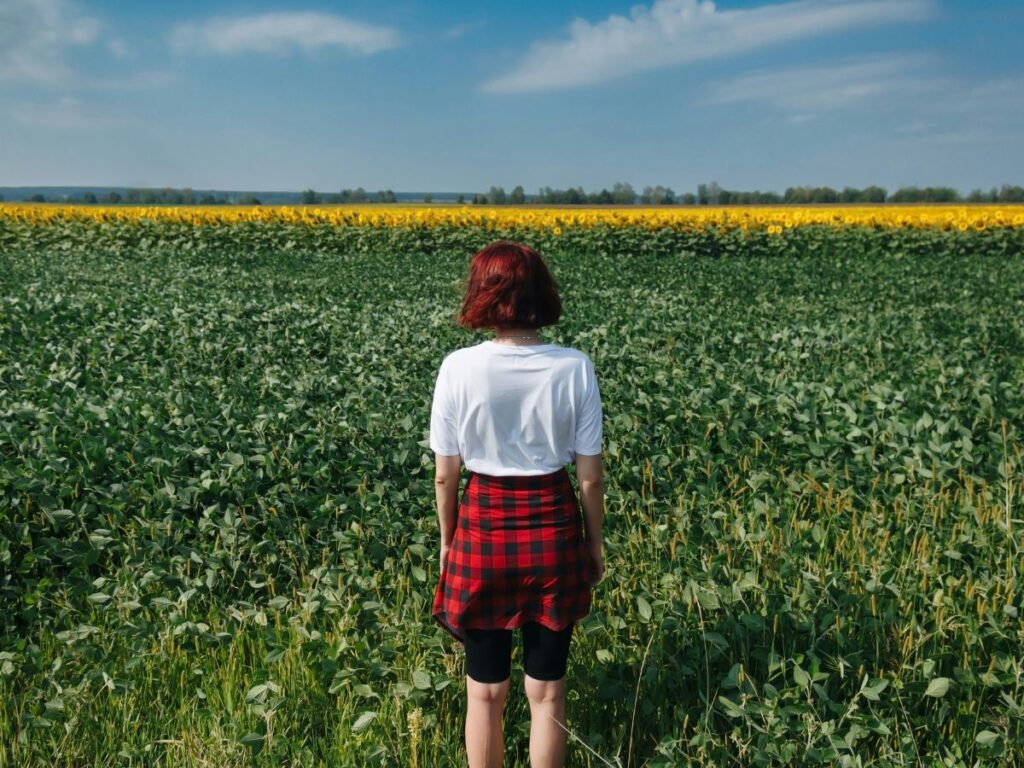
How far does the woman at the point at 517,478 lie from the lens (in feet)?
8.25

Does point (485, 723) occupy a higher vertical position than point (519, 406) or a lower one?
lower

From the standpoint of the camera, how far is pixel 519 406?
2543 millimetres

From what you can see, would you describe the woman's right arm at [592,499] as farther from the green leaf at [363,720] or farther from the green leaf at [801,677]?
the green leaf at [363,720]

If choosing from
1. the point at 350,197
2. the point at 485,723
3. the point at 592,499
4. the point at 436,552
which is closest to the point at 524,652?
the point at 485,723

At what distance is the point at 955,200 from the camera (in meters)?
59.0

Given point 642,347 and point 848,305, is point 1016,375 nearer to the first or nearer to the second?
point 642,347

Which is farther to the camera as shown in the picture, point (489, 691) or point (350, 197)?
point (350, 197)

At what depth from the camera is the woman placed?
8.25 ft

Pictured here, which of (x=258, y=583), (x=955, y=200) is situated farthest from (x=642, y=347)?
(x=955, y=200)

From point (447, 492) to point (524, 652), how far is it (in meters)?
0.58

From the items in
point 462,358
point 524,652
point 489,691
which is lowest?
point 489,691

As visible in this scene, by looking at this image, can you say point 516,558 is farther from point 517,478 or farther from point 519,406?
point 519,406

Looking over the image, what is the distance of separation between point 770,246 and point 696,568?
23.3 meters

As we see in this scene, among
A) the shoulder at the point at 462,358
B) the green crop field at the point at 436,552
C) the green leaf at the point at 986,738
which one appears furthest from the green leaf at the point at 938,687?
the shoulder at the point at 462,358
